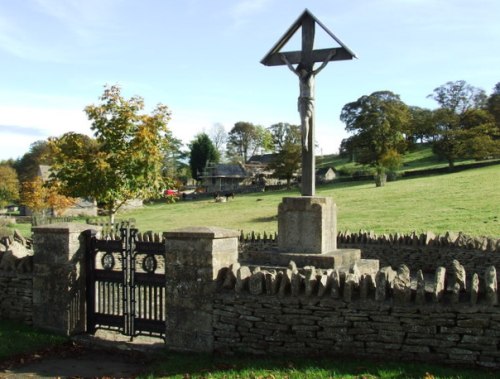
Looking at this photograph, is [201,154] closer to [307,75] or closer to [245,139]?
[245,139]

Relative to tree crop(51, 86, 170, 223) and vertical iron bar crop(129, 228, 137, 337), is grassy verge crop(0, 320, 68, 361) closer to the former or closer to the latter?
vertical iron bar crop(129, 228, 137, 337)

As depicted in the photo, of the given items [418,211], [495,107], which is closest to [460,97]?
[495,107]

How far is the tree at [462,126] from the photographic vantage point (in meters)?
59.1

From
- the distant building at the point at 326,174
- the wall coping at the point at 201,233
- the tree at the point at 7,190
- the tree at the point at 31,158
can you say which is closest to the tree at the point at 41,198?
the tree at the point at 7,190

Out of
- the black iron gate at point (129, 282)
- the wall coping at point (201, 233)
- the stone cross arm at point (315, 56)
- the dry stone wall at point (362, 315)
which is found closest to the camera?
the dry stone wall at point (362, 315)

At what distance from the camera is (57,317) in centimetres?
869

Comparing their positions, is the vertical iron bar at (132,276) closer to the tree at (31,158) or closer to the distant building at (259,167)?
the distant building at (259,167)

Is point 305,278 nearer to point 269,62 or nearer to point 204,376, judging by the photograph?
point 204,376

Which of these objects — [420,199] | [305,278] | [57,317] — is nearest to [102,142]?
[57,317]

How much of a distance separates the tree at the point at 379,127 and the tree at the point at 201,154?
109 ft

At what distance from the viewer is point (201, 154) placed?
100 metres

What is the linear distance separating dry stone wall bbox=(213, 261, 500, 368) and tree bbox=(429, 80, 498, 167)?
187 ft

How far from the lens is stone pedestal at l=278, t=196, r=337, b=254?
9.73 m

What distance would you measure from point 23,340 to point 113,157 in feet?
43.4
